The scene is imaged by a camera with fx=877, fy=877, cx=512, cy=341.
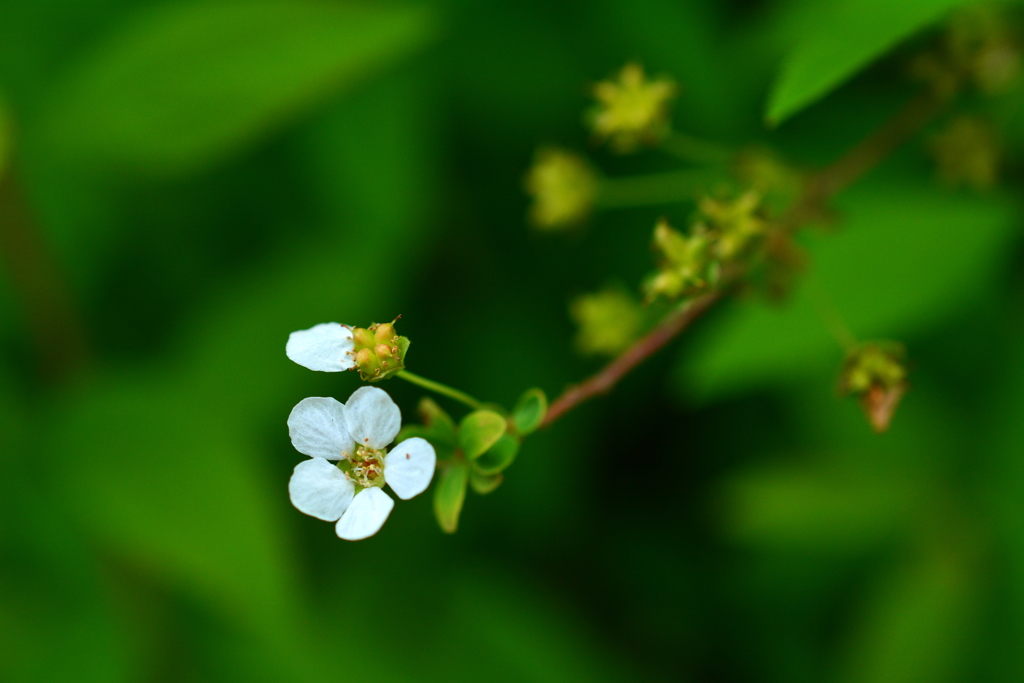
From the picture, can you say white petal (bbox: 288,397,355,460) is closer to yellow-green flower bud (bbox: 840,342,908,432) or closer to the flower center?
the flower center

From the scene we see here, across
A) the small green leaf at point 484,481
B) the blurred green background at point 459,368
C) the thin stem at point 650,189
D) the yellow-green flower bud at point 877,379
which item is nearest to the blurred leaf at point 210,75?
→ the blurred green background at point 459,368

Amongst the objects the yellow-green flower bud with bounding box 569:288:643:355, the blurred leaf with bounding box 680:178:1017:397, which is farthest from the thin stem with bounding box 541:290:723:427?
the blurred leaf with bounding box 680:178:1017:397

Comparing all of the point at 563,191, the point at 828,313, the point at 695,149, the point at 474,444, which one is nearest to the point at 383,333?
the point at 474,444

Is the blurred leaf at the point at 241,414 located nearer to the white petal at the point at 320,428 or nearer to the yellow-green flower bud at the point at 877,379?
the white petal at the point at 320,428

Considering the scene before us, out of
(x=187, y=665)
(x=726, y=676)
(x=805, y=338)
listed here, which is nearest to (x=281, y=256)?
(x=187, y=665)

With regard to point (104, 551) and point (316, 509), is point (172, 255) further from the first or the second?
point (316, 509)

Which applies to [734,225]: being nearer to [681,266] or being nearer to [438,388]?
[681,266]
